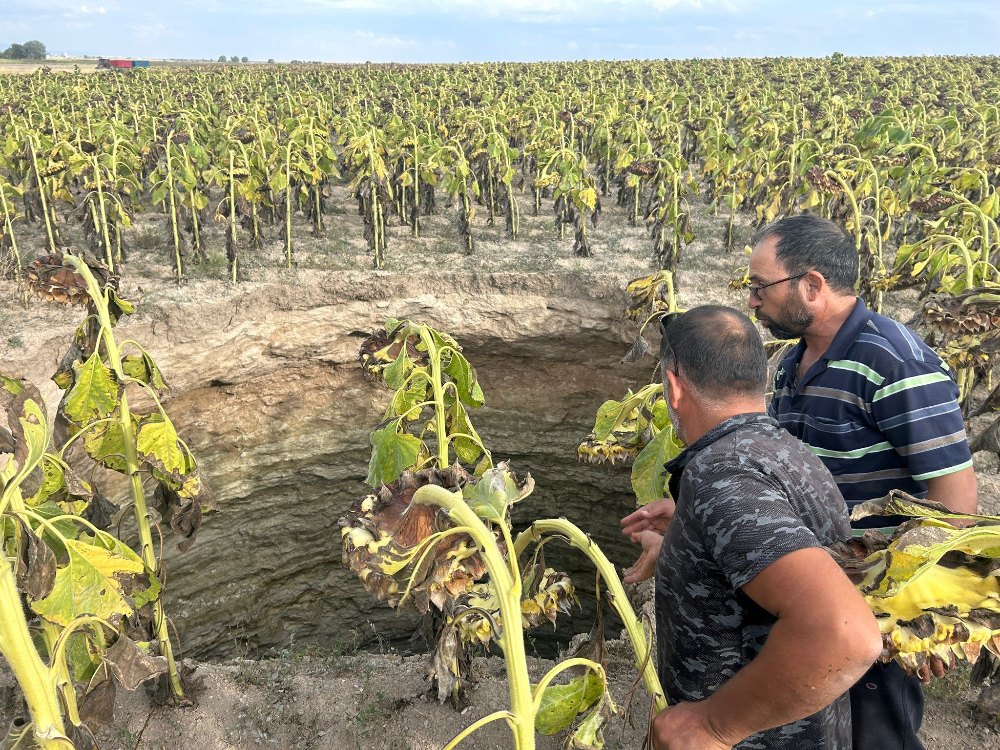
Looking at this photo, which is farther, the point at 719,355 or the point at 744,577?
the point at 719,355

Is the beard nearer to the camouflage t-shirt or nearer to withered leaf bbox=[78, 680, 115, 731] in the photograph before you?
the camouflage t-shirt

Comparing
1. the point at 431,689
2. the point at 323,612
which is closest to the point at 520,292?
the point at 323,612

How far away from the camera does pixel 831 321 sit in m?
2.70

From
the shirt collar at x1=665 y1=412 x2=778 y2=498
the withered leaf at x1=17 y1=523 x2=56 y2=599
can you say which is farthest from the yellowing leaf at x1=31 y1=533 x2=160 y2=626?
the shirt collar at x1=665 y1=412 x2=778 y2=498

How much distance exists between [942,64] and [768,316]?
4776 centimetres

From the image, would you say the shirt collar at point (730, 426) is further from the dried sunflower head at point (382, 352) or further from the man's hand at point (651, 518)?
the dried sunflower head at point (382, 352)

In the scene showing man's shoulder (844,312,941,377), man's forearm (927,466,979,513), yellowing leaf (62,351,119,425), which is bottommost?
man's forearm (927,466,979,513)

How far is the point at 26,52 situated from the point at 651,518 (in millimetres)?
107889

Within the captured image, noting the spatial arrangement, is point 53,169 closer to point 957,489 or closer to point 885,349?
point 885,349

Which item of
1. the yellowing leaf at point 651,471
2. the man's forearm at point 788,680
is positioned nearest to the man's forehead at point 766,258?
Answer: the yellowing leaf at point 651,471

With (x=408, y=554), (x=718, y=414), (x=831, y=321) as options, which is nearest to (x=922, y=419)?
(x=831, y=321)

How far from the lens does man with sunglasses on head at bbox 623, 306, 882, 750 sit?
141 cm

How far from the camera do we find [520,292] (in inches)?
333

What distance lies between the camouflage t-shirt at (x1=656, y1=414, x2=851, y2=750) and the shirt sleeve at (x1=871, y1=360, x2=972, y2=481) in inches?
35.0
